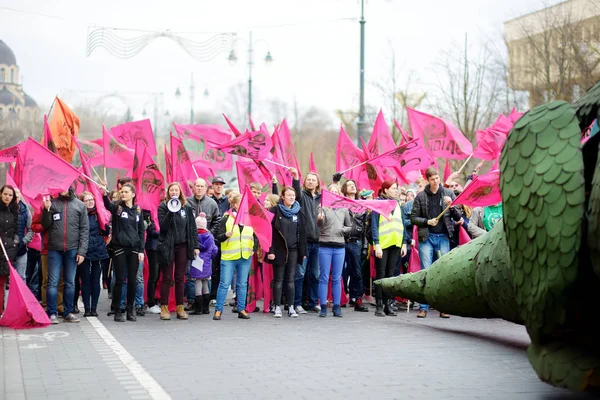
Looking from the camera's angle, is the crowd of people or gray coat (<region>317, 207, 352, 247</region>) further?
gray coat (<region>317, 207, 352, 247</region>)

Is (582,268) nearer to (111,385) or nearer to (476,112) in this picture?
(111,385)

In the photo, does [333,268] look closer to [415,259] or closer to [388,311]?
[388,311]

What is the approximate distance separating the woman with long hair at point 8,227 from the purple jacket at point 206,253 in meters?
2.61

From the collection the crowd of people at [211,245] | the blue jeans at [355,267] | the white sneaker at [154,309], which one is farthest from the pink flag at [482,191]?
the white sneaker at [154,309]

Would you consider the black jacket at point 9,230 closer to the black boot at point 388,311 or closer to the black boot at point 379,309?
the black boot at point 379,309

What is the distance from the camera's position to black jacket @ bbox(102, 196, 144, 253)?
12.0 metres

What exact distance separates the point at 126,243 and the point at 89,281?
0.94m

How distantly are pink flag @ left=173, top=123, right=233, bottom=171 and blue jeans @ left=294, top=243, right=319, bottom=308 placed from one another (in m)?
5.27

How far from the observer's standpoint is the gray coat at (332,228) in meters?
12.8

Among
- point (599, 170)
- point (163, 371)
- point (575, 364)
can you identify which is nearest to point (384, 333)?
point (163, 371)

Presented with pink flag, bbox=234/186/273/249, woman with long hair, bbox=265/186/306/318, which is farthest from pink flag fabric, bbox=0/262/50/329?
woman with long hair, bbox=265/186/306/318

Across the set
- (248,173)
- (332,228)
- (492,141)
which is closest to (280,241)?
(332,228)

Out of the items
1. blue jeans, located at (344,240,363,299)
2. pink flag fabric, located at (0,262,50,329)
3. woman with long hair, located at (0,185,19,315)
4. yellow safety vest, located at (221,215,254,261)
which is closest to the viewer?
pink flag fabric, located at (0,262,50,329)

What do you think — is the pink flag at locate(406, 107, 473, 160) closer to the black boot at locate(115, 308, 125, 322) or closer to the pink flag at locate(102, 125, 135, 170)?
the pink flag at locate(102, 125, 135, 170)
